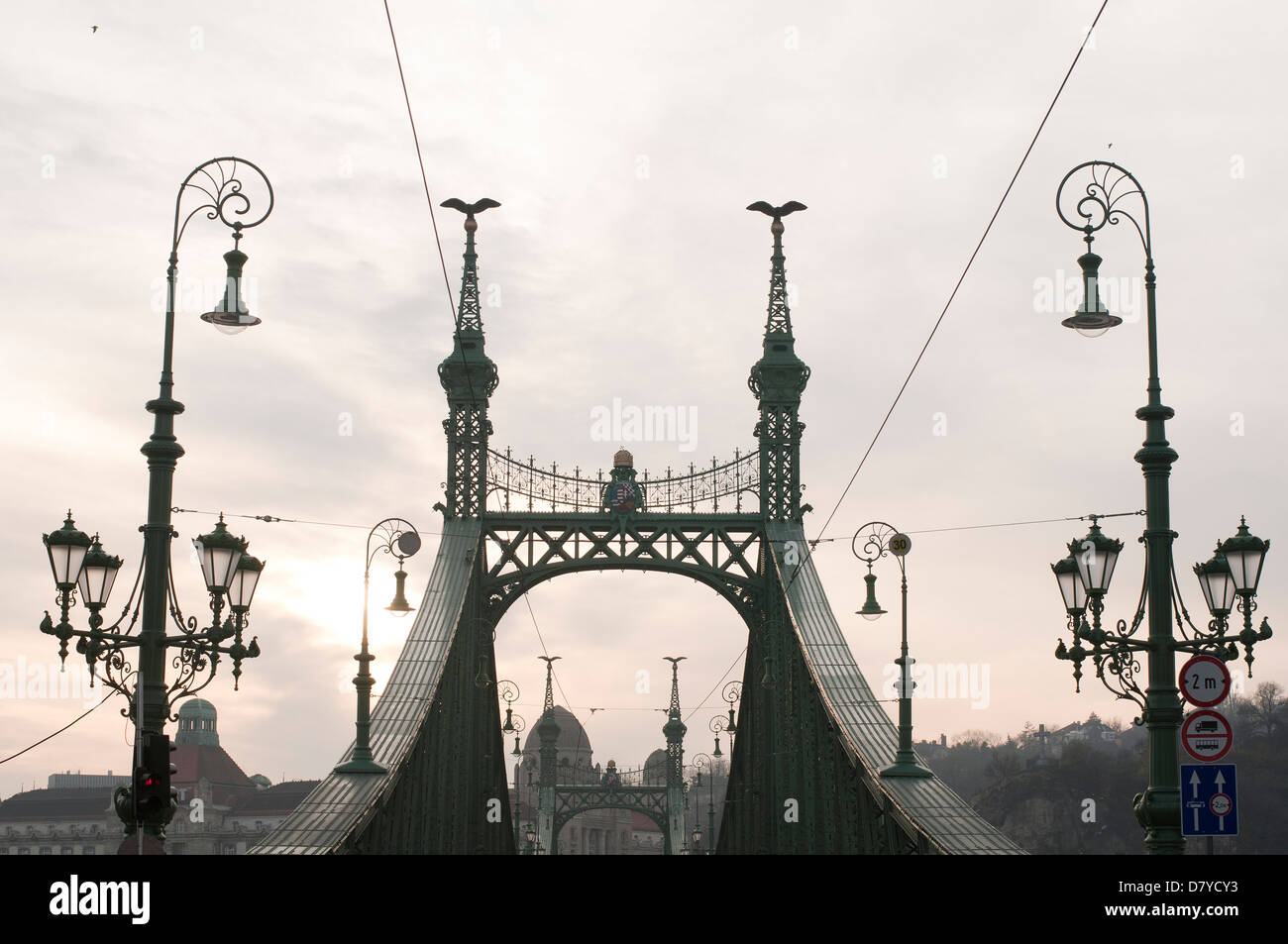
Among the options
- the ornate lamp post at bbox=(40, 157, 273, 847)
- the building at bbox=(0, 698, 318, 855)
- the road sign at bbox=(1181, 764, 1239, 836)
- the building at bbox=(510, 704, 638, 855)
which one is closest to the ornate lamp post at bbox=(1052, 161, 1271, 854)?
the road sign at bbox=(1181, 764, 1239, 836)

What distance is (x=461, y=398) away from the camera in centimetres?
3956

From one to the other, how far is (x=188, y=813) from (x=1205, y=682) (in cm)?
12412

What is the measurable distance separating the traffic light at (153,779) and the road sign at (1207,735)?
8.62 meters

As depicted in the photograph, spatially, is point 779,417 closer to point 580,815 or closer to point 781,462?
point 781,462

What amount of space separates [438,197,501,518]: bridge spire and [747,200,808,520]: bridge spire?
21.8ft

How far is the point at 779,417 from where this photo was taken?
4009cm

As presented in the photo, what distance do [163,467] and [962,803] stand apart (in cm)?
1264

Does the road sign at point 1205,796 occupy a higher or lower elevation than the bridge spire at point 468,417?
lower

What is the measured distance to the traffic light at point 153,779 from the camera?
45.3 feet

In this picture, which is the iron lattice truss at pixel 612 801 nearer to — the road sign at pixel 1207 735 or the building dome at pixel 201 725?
the building dome at pixel 201 725

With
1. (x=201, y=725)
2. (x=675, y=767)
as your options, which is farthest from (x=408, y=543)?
(x=201, y=725)

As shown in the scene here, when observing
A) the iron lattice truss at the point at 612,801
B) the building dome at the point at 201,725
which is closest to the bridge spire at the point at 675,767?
the iron lattice truss at the point at 612,801
